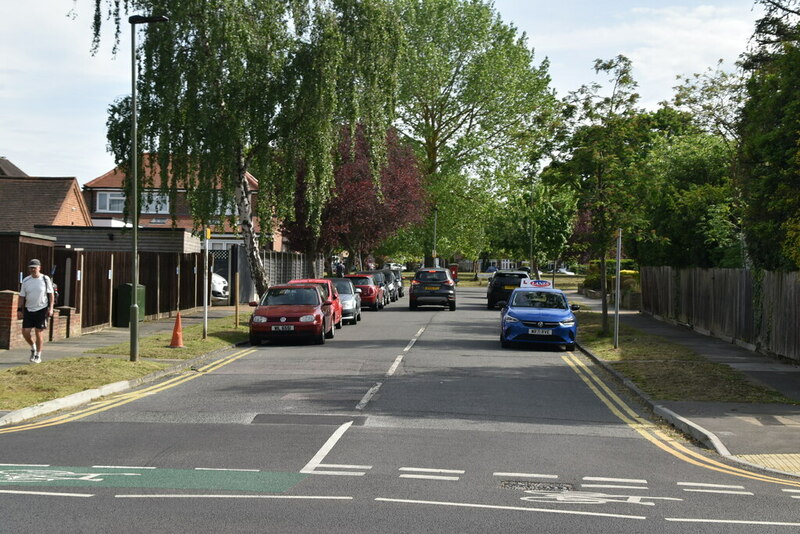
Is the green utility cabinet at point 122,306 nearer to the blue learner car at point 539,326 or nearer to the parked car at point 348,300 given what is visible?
the parked car at point 348,300

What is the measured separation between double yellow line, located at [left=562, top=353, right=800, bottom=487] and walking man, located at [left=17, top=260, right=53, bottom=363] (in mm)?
9574

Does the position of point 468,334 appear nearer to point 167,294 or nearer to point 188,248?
point 167,294

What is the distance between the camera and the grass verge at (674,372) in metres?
13.7

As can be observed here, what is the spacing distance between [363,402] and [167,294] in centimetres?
1826

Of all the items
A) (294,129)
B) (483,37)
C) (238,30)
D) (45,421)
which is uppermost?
(483,37)

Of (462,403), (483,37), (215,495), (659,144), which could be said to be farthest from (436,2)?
(215,495)

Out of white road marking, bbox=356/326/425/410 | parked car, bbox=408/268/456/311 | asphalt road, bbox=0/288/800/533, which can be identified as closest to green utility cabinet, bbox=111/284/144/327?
white road marking, bbox=356/326/425/410

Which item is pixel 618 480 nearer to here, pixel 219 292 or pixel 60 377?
Answer: pixel 60 377

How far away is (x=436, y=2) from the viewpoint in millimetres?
52438

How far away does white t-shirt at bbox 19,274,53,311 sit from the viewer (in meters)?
15.5

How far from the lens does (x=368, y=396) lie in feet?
43.4

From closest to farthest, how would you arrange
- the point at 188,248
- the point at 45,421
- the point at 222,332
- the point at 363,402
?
the point at 45,421
the point at 363,402
the point at 222,332
the point at 188,248

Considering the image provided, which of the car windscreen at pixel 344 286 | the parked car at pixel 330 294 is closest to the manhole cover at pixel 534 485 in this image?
the parked car at pixel 330 294

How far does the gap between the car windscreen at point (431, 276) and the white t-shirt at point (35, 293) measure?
2406cm
